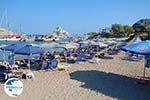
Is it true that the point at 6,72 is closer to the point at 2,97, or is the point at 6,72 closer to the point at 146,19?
the point at 2,97

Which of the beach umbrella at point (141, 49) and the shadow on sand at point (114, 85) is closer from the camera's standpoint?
the shadow on sand at point (114, 85)

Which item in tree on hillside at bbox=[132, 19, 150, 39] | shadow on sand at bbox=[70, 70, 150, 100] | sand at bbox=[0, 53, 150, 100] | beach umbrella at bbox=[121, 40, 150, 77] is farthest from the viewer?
tree on hillside at bbox=[132, 19, 150, 39]

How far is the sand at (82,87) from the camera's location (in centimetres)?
1040

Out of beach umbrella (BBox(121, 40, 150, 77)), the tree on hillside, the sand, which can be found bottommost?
the sand

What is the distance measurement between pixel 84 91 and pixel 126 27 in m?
79.1

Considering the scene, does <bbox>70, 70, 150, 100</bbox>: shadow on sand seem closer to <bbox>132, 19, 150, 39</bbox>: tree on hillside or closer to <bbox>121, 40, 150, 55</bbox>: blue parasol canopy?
<bbox>121, 40, 150, 55</bbox>: blue parasol canopy

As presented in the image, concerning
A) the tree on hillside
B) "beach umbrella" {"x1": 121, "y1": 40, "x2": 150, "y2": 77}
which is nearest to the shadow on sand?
"beach umbrella" {"x1": 121, "y1": 40, "x2": 150, "y2": 77}

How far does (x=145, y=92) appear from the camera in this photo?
37.2 ft

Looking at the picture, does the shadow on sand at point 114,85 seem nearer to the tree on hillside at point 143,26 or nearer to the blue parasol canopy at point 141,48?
the blue parasol canopy at point 141,48

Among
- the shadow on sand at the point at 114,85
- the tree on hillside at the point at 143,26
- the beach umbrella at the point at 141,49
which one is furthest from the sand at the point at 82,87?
the tree on hillside at the point at 143,26

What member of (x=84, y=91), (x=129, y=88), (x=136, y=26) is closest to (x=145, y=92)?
(x=129, y=88)

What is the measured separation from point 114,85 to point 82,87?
61.5 inches

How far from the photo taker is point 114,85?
1244 cm

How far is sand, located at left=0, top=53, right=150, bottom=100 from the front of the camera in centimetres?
1040
